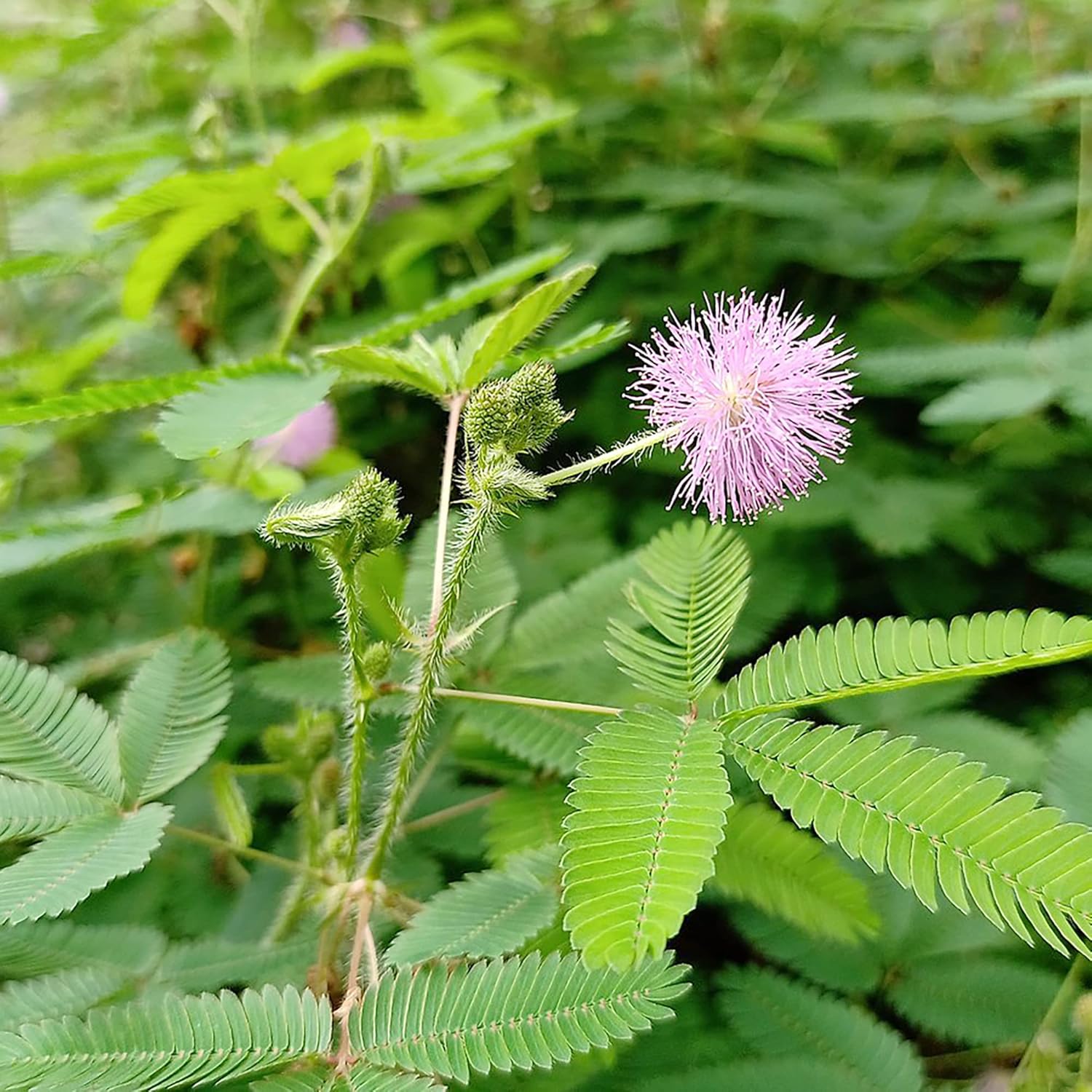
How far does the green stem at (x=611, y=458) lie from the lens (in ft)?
2.77

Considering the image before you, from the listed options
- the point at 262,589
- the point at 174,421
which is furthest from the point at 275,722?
the point at 174,421

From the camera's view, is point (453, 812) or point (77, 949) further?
point (453, 812)

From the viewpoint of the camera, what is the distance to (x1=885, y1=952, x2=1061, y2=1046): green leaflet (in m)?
1.08

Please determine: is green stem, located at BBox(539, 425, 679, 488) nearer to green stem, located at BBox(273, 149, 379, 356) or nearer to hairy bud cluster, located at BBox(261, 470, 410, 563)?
hairy bud cluster, located at BBox(261, 470, 410, 563)

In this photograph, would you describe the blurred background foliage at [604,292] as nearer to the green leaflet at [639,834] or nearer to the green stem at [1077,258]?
the green stem at [1077,258]

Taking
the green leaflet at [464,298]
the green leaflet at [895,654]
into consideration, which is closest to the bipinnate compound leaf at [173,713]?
the green leaflet at [464,298]

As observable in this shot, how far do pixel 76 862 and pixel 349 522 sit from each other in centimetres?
37

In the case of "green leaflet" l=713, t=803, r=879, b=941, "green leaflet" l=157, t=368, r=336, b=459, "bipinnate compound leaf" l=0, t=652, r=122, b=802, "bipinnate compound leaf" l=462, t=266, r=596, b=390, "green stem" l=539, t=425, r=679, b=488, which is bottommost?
"bipinnate compound leaf" l=0, t=652, r=122, b=802

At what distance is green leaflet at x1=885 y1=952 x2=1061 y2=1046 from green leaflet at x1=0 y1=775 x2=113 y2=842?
2.94 ft

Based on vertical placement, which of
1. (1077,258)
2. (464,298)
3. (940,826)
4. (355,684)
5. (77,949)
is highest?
(1077,258)

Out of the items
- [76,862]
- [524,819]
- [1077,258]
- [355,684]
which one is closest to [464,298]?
[355,684]

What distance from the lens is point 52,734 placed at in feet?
3.05

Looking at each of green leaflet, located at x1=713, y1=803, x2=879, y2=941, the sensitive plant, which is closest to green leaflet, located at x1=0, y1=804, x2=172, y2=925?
the sensitive plant

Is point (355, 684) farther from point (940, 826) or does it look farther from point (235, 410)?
point (940, 826)
